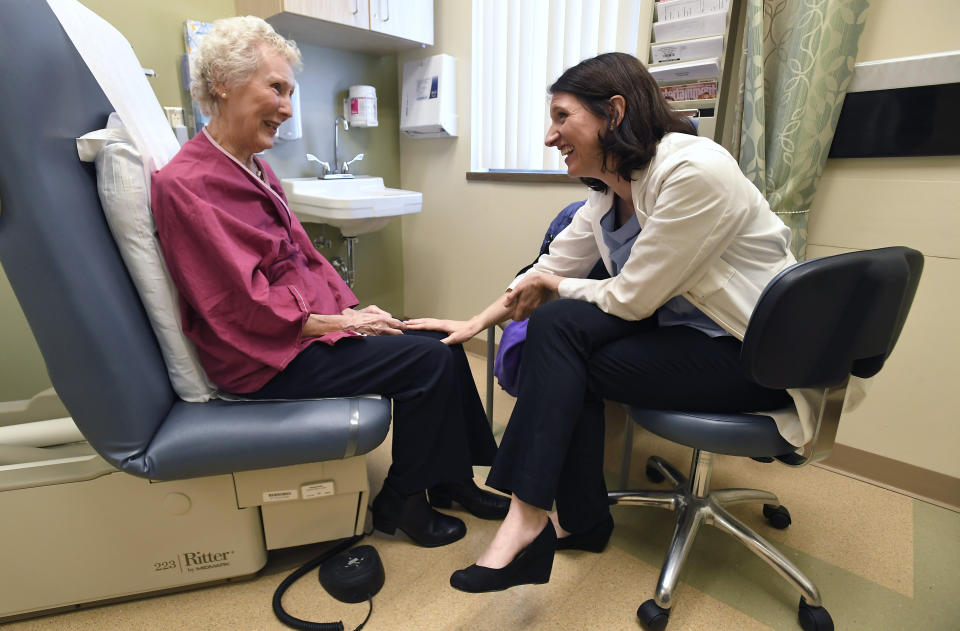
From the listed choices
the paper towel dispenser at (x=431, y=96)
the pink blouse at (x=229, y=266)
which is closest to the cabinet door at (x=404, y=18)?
the paper towel dispenser at (x=431, y=96)

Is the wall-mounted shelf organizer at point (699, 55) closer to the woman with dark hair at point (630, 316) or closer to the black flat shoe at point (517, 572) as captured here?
the woman with dark hair at point (630, 316)

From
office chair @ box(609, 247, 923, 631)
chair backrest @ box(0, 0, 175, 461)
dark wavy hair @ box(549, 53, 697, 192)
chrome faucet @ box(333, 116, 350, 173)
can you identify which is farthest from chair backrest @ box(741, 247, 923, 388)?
chrome faucet @ box(333, 116, 350, 173)

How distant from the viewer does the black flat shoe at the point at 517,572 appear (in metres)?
0.97

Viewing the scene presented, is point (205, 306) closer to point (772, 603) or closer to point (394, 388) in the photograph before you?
point (394, 388)

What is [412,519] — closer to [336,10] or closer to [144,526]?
[144,526]

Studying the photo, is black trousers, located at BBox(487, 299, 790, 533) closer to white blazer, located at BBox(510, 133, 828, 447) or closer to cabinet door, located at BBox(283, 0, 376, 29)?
white blazer, located at BBox(510, 133, 828, 447)

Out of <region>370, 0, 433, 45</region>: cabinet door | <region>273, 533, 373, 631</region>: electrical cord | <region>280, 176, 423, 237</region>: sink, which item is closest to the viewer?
<region>273, 533, 373, 631</region>: electrical cord

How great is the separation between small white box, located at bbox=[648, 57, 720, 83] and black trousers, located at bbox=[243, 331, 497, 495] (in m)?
1.18

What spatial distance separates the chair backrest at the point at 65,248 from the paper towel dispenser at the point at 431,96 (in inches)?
64.5

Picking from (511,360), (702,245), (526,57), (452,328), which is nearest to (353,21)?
(526,57)

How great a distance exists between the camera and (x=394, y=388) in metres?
1.23

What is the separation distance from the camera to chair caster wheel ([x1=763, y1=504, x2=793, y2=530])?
1.45 m

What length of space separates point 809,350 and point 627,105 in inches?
24.0

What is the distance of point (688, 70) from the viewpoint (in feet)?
5.58
